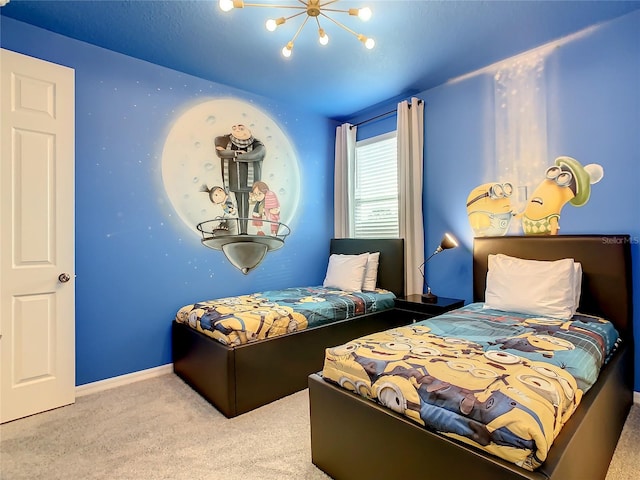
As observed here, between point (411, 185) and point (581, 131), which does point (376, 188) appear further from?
point (581, 131)

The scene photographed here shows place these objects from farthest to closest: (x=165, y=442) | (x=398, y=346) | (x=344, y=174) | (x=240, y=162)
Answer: (x=344, y=174) → (x=240, y=162) → (x=165, y=442) → (x=398, y=346)

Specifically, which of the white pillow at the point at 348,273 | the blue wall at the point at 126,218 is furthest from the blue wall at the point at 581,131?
the blue wall at the point at 126,218

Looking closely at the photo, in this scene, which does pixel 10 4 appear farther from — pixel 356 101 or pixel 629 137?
pixel 629 137

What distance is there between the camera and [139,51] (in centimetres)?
267

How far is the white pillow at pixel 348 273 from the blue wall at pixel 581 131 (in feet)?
2.83

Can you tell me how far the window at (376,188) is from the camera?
3.78 metres

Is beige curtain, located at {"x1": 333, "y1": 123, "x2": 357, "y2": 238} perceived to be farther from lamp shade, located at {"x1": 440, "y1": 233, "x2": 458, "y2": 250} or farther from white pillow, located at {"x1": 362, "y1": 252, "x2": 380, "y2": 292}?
lamp shade, located at {"x1": 440, "y1": 233, "x2": 458, "y2": 250}

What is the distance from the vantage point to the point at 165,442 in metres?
1.89

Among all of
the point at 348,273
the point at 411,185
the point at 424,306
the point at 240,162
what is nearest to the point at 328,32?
the point at 240,162

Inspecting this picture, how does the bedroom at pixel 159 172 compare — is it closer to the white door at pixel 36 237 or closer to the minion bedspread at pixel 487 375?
the white door at pixel 36 237

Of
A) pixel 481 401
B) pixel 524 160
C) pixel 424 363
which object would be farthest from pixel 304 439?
pixel 524 160

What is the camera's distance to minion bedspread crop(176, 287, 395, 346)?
7.48 feet

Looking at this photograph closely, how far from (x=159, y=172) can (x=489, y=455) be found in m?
2.97

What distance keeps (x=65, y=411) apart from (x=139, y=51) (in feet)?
9.00
